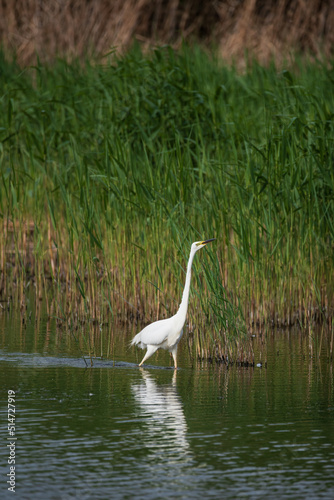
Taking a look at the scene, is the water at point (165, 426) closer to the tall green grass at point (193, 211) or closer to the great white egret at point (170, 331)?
the great white egret at point (170, 331)

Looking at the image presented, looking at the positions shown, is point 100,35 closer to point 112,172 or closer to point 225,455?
point 112,172

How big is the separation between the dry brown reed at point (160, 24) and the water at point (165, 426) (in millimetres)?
11997

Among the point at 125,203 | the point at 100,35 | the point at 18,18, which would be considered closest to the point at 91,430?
the point at 125,203

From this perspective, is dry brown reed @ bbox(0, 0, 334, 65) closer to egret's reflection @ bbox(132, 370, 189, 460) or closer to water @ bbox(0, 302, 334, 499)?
water @ bbox(0, 302, 334, 499)

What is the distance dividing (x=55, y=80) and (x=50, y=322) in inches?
197

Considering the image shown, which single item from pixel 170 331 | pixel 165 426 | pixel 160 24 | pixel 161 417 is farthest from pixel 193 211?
pixel 160 24

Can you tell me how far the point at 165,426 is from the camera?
225 inches

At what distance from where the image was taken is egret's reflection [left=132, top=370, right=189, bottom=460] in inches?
208

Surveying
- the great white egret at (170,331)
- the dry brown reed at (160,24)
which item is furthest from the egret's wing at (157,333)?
the dry brown reed at (160,24)

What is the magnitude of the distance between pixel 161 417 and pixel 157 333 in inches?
60.7

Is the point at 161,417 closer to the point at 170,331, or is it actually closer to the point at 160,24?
the point at 170,331

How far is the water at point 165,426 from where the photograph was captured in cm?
464

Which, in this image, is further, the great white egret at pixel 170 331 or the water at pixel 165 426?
the great white egret at pixel 170 331

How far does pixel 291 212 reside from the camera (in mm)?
9078
